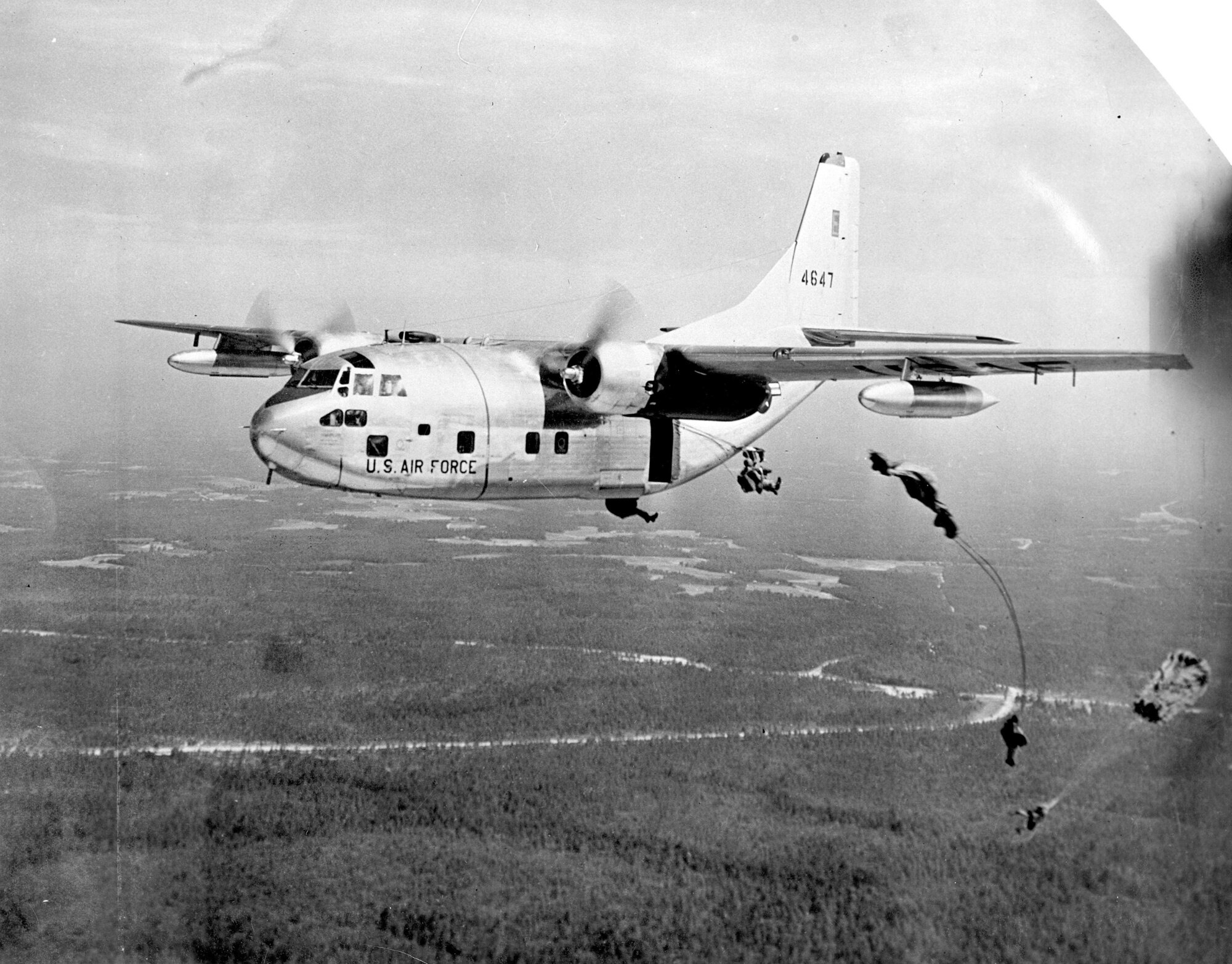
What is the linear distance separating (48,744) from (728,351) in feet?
67.7

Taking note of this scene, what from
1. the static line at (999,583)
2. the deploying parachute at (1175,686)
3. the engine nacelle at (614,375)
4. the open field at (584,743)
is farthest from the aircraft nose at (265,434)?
Result: the deploying parachute at (1175,686)

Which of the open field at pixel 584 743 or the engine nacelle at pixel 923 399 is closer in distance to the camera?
the engine nacelle at pixel 923 399

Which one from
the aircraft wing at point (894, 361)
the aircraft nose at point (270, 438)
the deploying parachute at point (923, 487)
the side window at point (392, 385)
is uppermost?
the aircraft wing at point (894, 361)

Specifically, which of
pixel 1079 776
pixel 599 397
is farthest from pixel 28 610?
pixel 1079 776

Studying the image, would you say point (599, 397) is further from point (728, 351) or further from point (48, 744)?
point (48, 744)

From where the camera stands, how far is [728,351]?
42.0 feet

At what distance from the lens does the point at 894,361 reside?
1225 centimetres

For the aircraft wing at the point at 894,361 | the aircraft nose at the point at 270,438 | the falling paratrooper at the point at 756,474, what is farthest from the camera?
the falling paratrooper at the point at 756,474

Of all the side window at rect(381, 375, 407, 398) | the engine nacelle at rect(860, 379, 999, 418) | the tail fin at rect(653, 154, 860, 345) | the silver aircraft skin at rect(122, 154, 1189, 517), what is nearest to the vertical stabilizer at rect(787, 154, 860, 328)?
the tail fin at rect(653, 154, 860, 345)

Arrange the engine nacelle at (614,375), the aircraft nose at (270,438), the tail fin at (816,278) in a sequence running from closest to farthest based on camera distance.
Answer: the aircraft nose at (270,438) → the engine nacelle at (614,375) → the tail fin at (816,278)

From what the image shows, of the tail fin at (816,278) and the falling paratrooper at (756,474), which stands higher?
the tail fin at (816,278)

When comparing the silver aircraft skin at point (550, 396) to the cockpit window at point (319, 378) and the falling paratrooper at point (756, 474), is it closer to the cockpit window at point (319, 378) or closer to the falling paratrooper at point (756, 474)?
the cockpit window at point (319, 378)

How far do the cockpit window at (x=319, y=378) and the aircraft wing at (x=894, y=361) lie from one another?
13.4 ft

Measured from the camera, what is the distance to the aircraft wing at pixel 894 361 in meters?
11.7
